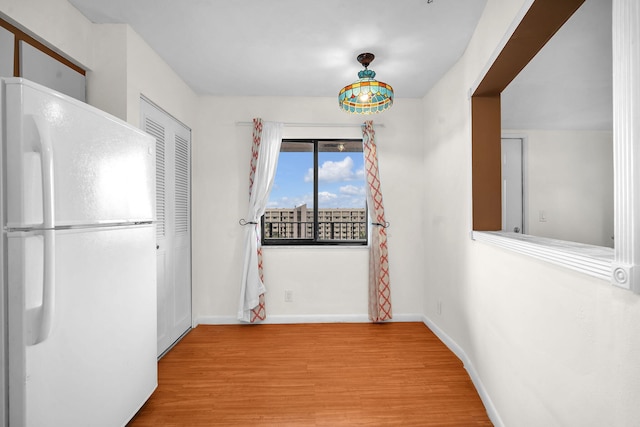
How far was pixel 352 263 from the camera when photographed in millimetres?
3297

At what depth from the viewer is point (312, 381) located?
2137 mm

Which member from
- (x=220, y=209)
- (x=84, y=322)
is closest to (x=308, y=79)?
(x=220, y=209)

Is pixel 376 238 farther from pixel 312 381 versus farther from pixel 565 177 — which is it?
pixel 565 177

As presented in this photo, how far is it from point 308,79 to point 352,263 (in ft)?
6.56

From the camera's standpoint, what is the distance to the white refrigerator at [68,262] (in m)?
1.04

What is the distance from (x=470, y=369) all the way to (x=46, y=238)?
2.65 meters

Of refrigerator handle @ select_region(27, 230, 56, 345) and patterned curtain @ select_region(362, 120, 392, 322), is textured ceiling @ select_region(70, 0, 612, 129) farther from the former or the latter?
refrigerator handle @ select_region(27, 230, 56, 345)

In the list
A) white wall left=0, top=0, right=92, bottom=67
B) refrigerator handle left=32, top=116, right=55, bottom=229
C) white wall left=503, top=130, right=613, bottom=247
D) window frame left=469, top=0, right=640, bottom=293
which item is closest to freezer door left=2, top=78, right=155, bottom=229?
refrigerator handle left=32, top=116, right=55, bottom=229

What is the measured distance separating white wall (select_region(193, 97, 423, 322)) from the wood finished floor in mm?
356

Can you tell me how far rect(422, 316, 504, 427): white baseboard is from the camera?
170 centimetres

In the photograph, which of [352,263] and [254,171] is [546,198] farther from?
[254,171]

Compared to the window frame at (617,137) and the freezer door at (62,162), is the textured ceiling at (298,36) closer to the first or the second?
the window frame at (617,137)

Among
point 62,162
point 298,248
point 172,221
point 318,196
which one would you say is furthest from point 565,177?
point 62,162

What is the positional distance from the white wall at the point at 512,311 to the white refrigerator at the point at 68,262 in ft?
6.26
